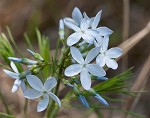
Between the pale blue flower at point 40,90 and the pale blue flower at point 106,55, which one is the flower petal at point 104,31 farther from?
the pale blue flower at point 40,90

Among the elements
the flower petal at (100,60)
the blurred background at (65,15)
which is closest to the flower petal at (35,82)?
the flower petal at (100,60)

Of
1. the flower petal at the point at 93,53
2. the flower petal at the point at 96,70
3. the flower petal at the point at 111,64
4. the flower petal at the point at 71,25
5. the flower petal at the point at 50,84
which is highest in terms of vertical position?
the flower petal at the point at 71,25

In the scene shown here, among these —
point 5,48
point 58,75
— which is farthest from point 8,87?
point 58,75

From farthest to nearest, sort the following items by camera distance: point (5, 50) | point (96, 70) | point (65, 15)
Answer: point (65, 15)
point (5, 50)
point (96, 70)

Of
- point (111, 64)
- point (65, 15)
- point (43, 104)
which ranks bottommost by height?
point (65, 15)

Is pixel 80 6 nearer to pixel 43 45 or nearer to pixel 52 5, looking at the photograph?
pixel 52 5

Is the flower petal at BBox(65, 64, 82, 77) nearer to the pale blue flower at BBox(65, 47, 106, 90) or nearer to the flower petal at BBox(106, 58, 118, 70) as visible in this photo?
the pale blue flower at BBox(65, 47, 106, 90)

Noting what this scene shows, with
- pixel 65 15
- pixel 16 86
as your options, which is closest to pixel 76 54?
pixel 16 86

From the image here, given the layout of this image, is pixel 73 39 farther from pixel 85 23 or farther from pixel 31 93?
pixel 31 93
